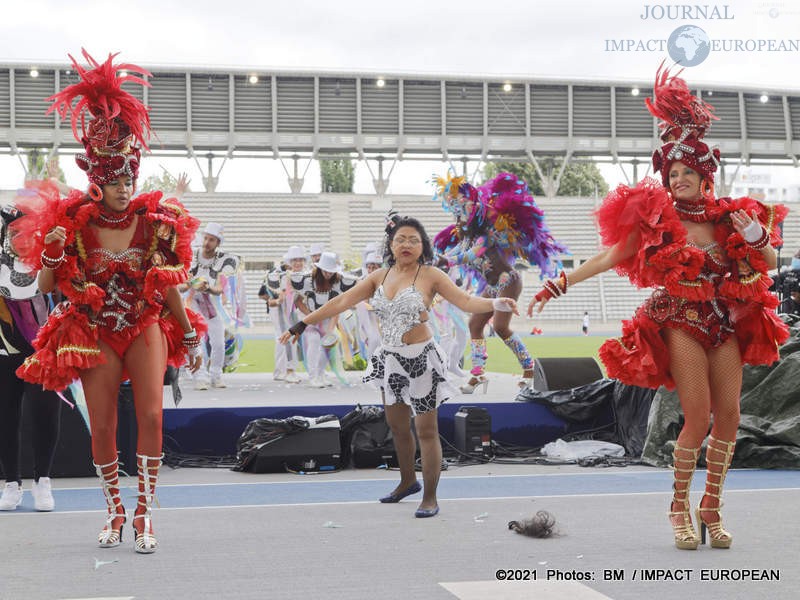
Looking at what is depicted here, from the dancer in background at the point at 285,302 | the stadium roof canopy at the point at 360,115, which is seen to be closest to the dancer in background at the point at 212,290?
the dancer in background at the point at 285,302

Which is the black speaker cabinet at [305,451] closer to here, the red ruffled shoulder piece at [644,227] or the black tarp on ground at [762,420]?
the black tarp on ground at [762,420]

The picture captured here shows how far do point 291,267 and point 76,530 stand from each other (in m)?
8.92

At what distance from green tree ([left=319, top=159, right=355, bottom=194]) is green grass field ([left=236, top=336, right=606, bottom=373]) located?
137 ft

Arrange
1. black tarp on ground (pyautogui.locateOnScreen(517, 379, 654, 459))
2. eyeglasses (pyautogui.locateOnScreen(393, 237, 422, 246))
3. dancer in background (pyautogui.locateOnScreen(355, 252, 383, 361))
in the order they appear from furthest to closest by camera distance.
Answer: dancer in background (pyautogui.locateOnScreen(355, 252, 383, 361)), black tarp on ground (pyautogui.locateOnScreen(517, 379, 654, 459)), eyeglasses (pyautogui.locateOnScreen(393, 237, 422, 246))

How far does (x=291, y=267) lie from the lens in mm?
13906

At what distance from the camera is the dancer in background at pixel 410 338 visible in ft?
18.6

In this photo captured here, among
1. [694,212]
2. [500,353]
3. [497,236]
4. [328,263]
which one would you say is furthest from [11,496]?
[500,353]

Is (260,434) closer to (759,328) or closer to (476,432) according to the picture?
(476,432)

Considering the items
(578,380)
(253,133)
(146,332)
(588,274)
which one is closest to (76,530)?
(146,332)

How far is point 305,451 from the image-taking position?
7480 millimetres

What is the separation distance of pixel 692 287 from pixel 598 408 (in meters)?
4.05

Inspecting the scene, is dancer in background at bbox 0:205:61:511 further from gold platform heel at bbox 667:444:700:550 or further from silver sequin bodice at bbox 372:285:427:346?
gold platform heel at bbox 667:444:700:550

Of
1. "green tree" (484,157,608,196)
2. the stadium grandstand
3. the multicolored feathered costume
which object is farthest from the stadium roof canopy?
the multicolored feathered costume

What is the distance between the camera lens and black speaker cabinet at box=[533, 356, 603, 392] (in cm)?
876
